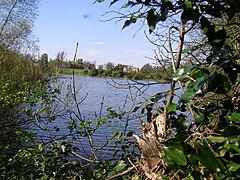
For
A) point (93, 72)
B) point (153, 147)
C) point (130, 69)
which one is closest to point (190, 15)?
point (153, 147)

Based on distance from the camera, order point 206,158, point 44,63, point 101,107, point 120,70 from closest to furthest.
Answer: point 206,158 < point 120,70 < point 101,107 < point 44,63

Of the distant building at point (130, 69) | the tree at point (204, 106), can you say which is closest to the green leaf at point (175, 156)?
the tree at point (204, 106)

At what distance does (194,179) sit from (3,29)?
876cm

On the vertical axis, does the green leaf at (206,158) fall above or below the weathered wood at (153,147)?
above

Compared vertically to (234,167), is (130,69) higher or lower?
higher

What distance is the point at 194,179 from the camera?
28.9 inches

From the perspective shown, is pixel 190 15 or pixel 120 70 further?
pixel 120 70

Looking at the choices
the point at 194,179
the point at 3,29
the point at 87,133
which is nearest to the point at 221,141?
the point at 194,179

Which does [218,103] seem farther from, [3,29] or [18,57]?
[3,29]

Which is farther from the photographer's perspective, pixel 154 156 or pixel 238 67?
pixel 154 156

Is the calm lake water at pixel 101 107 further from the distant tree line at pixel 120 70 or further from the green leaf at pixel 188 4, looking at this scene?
the green leaf at pixel 188 4

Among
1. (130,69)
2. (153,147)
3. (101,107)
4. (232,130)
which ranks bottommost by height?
(101,107)

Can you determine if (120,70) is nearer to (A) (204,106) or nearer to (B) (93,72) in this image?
(B) (93,72)

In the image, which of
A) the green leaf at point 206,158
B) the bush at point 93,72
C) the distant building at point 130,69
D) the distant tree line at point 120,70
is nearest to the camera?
the green leaf at point 206,158
